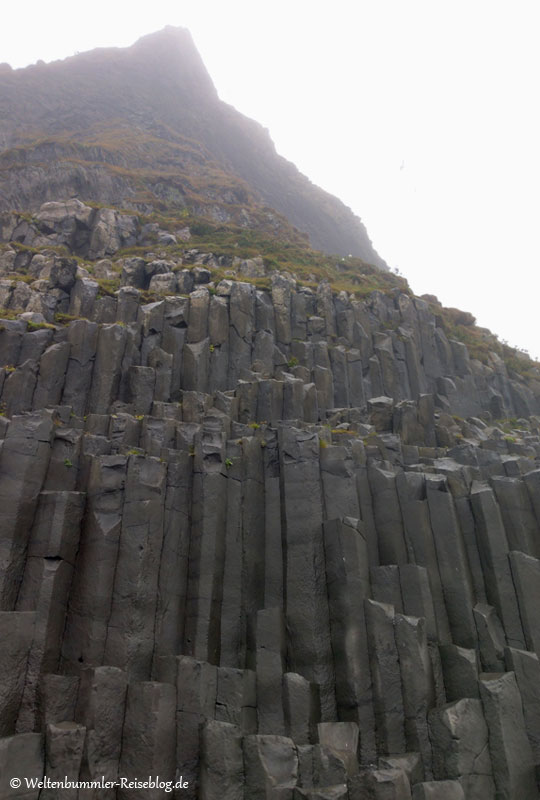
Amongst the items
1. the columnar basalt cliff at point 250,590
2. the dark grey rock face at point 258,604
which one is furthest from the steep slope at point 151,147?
the dark grey rock face at point 258,604

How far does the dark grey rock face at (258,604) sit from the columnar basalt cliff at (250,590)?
51mm

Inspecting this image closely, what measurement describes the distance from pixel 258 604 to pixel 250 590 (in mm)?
417

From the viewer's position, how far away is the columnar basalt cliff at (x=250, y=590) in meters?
12.3

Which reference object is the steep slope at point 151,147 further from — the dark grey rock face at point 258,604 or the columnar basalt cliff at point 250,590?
the dark grey rock face at point 258,604

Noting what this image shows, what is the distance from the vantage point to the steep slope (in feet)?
183

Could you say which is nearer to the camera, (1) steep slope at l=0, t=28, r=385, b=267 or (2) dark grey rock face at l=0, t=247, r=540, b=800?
(2) dark grey rock face at l=0, t=247, r=540, b=800

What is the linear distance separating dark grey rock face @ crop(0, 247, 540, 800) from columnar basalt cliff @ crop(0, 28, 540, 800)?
51 mm

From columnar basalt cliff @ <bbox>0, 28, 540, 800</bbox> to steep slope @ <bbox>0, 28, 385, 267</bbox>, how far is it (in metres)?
34.9

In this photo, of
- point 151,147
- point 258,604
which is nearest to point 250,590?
point 258,604

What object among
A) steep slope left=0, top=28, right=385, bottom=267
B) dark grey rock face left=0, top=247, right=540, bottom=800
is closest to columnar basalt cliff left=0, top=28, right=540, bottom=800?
dark grey rock face left=0, top=247, right=540, bottom=800

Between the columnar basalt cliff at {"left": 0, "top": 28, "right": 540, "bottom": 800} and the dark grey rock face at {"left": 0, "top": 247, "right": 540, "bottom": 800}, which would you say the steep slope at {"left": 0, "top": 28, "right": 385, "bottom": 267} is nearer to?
the columnar basalt cliff at {"left": 0, "top": 28, "right": 540, "bottom": 800}

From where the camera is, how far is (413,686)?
1367cm

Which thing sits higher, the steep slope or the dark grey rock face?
the steep slope

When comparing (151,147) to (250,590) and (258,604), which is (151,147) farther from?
(258,604)
